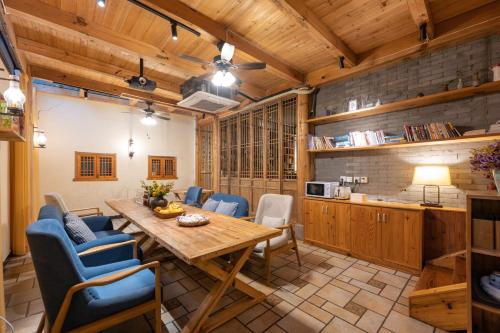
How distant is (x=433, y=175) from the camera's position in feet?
8.60

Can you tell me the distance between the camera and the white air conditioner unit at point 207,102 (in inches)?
152

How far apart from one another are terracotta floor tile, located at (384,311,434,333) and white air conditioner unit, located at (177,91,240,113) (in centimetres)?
376

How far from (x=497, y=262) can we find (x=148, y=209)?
372cm

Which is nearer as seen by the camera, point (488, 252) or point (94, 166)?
point (488, 252)

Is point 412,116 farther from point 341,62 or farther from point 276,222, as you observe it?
point 276,222

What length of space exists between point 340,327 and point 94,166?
616 centimetres

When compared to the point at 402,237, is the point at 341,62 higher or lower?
higher

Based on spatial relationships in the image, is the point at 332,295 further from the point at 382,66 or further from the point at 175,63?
Result: the point at 175,63

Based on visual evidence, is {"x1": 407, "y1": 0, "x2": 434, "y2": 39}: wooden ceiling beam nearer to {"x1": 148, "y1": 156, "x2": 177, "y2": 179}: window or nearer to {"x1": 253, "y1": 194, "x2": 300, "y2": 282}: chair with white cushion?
{"x1": 253, "y1": 194, "x2": 300, "y2": 282}: chair with white cushion

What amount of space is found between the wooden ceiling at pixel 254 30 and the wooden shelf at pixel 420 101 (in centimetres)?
66

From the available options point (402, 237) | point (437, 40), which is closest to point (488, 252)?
point (402, 237)

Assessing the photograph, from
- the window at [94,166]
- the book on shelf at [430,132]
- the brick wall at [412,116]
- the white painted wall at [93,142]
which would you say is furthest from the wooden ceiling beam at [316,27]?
the window at [94,166]

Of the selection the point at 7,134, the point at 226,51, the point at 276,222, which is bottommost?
the point at 276,222

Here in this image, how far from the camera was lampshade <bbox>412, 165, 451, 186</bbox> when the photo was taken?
2.55m
